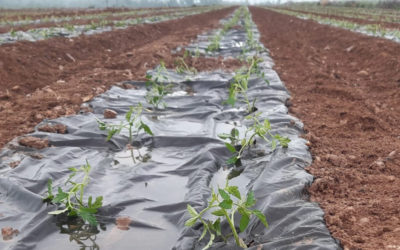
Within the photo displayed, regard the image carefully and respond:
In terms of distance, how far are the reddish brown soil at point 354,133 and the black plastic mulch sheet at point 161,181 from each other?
17 centimetres

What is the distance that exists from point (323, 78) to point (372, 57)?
83.8 inches

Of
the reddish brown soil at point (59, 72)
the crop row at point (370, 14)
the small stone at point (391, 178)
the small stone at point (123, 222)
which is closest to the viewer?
the small stone at point (123, 222)

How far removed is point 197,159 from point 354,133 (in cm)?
175

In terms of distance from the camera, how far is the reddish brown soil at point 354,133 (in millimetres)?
2207

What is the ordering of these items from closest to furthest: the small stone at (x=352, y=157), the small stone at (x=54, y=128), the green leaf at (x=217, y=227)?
Result: the green leaf at (x=217, y=227) → the small stone at (x=352, y=157) → the small stone at (x=54, y=128)

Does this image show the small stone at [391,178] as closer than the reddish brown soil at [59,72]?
Yes

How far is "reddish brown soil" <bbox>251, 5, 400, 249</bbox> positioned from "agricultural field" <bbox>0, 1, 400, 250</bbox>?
0.05ft

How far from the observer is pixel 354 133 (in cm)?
394

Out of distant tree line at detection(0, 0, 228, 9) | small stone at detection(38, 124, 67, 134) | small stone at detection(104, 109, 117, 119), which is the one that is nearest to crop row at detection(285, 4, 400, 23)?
small stone at detection(104, 109, 117, 119)

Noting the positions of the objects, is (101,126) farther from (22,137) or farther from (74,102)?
(74,102)

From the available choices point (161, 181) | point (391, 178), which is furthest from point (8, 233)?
point (391, 178)

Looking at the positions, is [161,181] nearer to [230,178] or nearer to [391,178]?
[230,178]

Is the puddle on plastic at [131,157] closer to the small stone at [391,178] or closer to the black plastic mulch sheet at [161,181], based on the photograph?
the black plastic mulch sheet at [161,181]

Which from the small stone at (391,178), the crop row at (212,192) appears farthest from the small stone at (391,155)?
the crop row at (212,192)
